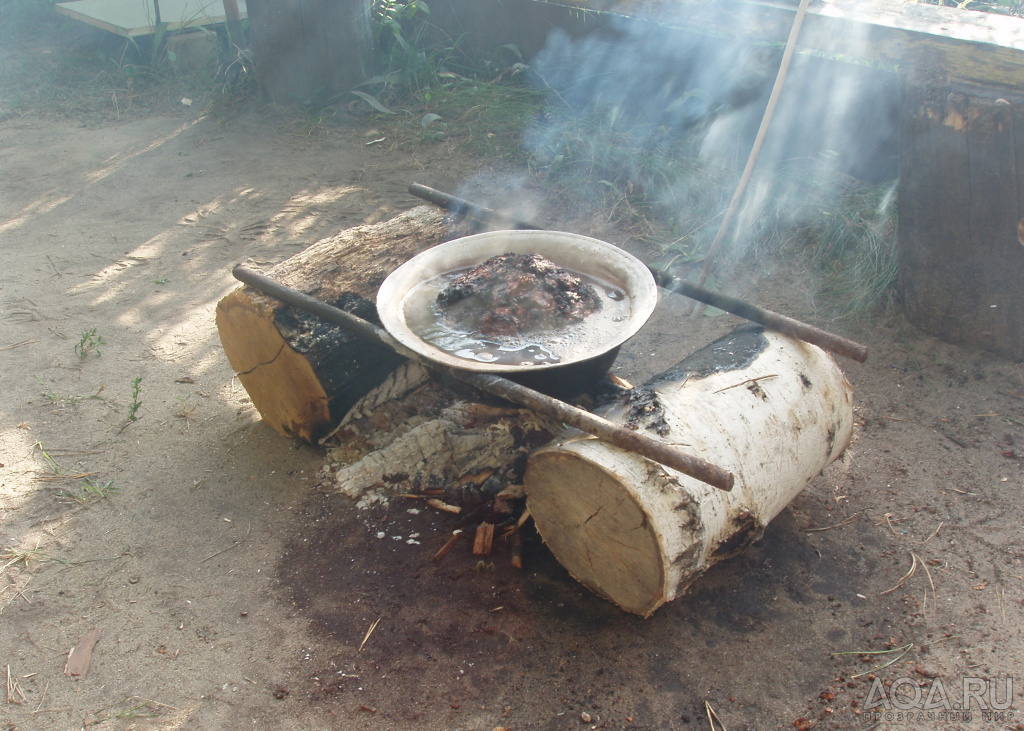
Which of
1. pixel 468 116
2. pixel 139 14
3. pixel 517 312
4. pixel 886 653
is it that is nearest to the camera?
pixel 886 653

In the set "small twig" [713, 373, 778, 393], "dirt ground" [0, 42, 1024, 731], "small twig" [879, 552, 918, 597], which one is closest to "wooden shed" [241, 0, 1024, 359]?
"dirt ground" [0, 42, 1024, 731]

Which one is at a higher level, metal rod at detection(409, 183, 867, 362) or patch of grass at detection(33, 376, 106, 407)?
metal rod at detection(409, 183, 867, 362)

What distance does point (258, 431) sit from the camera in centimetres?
352

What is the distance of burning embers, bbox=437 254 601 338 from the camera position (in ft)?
8.61

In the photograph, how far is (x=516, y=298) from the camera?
2676mm

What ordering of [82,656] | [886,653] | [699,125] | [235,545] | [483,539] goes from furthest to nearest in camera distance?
[699,125] → [235,545] → [483,539] → [82,656] → [886,653]

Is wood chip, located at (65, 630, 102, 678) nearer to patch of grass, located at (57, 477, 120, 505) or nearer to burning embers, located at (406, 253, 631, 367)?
patch of grass, located at (57, 477, 120, 505)

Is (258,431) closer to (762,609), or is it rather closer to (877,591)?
(762,609)

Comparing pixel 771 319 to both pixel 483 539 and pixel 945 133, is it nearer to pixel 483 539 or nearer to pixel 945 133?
pixel 483 539

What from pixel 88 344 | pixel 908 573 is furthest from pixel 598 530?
pixel 88 344

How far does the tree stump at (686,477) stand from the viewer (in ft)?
6.98

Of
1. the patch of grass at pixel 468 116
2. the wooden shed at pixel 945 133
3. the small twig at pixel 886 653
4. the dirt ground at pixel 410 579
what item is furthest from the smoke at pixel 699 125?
the small twig at pixel 886 653

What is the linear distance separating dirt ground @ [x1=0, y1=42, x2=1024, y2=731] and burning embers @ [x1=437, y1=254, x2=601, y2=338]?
938mm

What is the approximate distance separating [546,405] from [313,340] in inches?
50.4
